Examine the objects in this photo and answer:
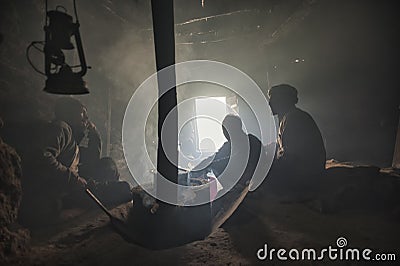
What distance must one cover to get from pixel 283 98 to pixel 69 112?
514cm

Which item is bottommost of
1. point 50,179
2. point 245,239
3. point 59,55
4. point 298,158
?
point 245,239

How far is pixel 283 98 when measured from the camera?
5.09 metres

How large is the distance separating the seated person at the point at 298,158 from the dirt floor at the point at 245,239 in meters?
0.68

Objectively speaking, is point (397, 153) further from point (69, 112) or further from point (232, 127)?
point (69, 112)

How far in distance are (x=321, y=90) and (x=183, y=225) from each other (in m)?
7.45

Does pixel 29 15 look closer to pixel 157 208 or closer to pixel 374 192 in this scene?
pixel 157 208

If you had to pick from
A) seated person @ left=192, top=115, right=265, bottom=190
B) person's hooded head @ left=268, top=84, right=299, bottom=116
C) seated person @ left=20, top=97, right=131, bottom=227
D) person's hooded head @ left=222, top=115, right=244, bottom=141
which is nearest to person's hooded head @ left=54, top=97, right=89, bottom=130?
seated person @ left=20, top=97, right=131, bottom=227

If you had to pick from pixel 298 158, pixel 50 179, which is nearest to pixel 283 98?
pixel 298 158

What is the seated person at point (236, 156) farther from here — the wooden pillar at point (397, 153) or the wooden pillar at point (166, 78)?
the wooden pillar at point (397, 153)

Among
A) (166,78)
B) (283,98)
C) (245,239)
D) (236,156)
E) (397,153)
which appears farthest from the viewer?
(397,153)

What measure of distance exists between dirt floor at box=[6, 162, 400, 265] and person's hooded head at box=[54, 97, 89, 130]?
9.48ft

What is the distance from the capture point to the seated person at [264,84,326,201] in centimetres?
428

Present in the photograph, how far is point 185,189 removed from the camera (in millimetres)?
3217

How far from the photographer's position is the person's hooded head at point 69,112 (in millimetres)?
5711
